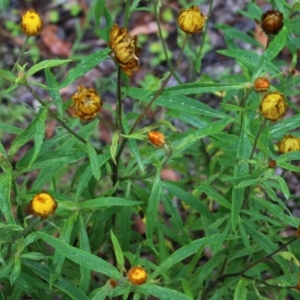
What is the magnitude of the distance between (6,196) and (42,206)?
15cm

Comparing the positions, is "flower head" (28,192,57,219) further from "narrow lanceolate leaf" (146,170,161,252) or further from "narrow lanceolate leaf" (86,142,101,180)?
"narrow lanceolate leaf" (146,170,161,252)

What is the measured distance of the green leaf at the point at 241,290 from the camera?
1.69m

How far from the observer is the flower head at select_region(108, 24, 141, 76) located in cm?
149

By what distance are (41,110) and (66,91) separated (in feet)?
7.11

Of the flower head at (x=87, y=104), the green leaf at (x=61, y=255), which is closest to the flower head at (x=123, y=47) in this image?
the flower head at (x=87, y=104)

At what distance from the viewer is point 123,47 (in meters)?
1.49

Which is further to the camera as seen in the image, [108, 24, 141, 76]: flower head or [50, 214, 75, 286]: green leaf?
[50, 214, 75, 286]: green leaf

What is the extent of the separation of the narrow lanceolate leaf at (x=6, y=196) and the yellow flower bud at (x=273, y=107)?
0.66m

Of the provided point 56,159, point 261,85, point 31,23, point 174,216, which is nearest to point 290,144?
point 261,85

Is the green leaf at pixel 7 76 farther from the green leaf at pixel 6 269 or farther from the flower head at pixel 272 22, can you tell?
the flower head at pixel 272 22

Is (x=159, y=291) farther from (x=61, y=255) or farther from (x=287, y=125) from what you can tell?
(x=287, y=125)

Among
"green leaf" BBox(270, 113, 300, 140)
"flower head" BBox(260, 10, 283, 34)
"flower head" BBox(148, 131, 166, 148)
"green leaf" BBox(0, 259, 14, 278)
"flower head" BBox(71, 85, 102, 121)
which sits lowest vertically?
"green leaf" BBox(0, 259, 14, 278)

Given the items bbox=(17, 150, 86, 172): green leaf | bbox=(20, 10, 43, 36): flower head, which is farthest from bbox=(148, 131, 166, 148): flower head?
bbox=(20, 10, 43, 36): flower head

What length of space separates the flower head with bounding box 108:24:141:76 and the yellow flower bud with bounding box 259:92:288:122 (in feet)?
1.10
